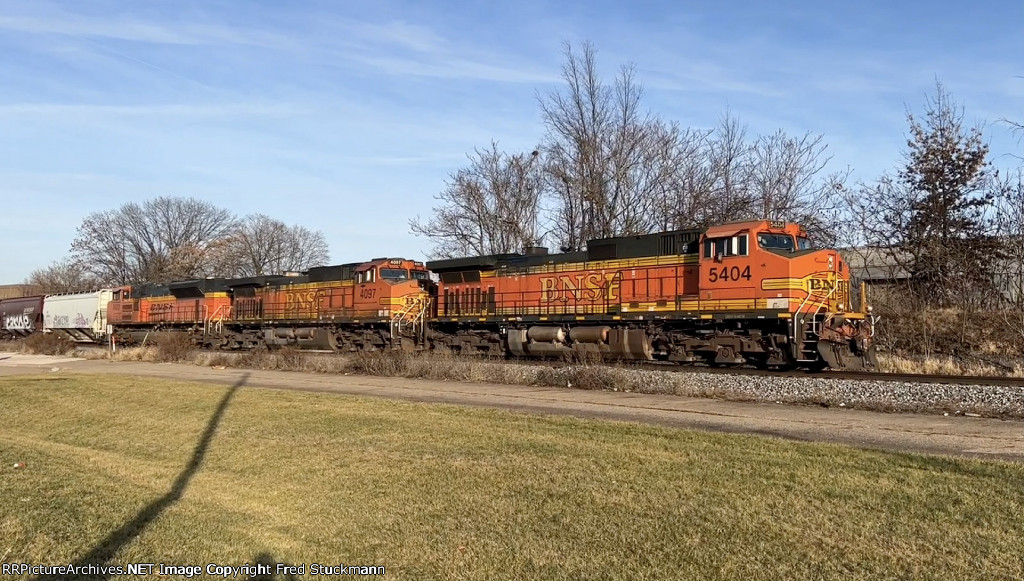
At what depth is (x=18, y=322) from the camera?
155ft

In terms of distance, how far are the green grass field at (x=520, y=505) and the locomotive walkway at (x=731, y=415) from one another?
46.6 inches

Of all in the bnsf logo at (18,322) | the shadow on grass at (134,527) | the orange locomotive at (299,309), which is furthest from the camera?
the bnsf logo at (18,322)

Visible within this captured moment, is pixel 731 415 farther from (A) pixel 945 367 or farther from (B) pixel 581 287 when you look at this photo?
(B) pixel 581 287

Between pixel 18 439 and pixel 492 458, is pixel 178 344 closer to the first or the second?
pixel 18 439

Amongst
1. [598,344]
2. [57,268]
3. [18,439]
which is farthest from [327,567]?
[57,268]

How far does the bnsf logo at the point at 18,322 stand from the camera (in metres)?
46.1

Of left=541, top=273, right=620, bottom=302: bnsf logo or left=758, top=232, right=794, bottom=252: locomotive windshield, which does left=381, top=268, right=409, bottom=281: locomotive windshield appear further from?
left=758, top=232, right=794, bottom=252: locomotive windshield

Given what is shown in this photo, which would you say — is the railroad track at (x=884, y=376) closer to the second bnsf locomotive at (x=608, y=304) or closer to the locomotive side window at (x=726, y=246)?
the second bnsf locomotive at (x=608, y=304)

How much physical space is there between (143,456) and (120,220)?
267 feet

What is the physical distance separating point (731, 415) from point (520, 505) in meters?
6.02

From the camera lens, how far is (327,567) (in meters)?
4.29

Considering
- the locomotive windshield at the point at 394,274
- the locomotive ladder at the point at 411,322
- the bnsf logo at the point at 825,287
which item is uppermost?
the locomotive windshield at the point at 394,274

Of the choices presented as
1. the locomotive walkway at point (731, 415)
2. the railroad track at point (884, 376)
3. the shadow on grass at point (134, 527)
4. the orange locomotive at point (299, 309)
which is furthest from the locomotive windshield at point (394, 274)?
the shadow on grass at point (134, 527)

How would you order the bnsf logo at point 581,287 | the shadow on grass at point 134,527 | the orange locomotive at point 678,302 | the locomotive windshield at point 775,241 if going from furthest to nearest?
the bnsf logo at point 581,287 < the locomotive windshield at point 775,241 < the orange locomotive at point 678,302 < the shadow on grass at point 134,527
